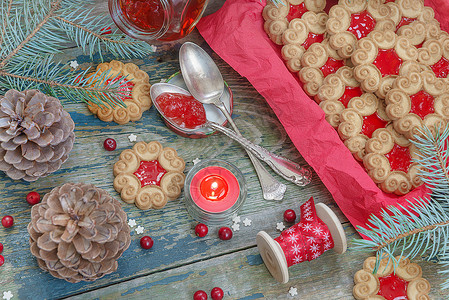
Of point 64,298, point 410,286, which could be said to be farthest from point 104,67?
point 410,286

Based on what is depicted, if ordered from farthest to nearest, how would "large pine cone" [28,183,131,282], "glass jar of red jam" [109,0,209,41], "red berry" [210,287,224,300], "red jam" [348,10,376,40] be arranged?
"red jam" [348,10,376,40]
"red berry" [210,287,224,300]
"glass jar of red jam" [109,0,209,41]
"large pine cone" [28,183,131,282]

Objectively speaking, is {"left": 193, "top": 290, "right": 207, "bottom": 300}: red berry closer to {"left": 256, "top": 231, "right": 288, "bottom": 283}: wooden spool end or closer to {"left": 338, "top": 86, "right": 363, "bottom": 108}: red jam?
{"left": 256, "top": 231, "right": 288, "bottom": 283}: wooden spool end

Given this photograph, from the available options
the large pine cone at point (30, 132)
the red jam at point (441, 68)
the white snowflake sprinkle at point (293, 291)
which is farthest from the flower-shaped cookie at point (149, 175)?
the red jam at point (441, 68)

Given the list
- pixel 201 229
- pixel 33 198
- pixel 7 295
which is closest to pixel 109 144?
pixel 33 198

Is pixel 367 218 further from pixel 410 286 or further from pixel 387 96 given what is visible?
pixel 387 96

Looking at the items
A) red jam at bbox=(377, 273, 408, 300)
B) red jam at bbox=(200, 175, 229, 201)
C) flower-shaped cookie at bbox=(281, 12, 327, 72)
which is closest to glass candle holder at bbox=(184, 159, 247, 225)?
red jam at bbox=(200, 175, 229, 201)

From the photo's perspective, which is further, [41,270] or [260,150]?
[260,150]
